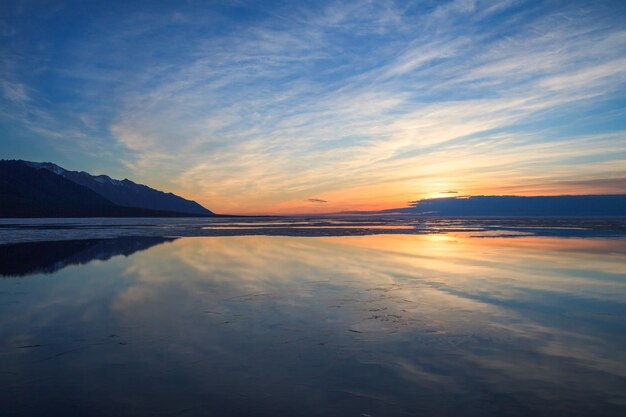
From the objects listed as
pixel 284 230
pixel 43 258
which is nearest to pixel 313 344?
pixel 43 258

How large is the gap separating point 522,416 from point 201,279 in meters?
12.3

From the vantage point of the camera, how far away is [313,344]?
7555mm

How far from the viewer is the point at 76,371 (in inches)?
→ 246

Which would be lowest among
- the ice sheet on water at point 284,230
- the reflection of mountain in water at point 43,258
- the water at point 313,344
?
the water at point 313,344

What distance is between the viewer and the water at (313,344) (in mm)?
5262

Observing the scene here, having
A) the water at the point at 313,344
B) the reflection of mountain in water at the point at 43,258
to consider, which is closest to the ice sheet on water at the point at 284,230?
the reflection of mountain in water at the point at 43,258

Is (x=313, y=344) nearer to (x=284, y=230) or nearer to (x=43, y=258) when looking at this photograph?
(x=43, y=258)

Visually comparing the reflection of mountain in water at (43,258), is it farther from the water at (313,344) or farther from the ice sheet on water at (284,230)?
the ice sheet on water at (284,230)

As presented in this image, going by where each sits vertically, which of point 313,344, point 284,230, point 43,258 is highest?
point 284,230

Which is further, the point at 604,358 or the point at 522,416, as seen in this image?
the point at 604,358

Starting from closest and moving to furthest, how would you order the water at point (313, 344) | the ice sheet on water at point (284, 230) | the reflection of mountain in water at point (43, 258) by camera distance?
the water at point (313, 344), the reflection of mountain in water at point (43, 258), the ice sheet on water at point (284, 230)

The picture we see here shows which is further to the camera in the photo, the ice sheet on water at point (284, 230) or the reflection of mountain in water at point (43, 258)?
the ice sheet on water at point (284, 230)

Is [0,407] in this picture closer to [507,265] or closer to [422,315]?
[422,315]

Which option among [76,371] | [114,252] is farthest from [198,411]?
[114,252]
